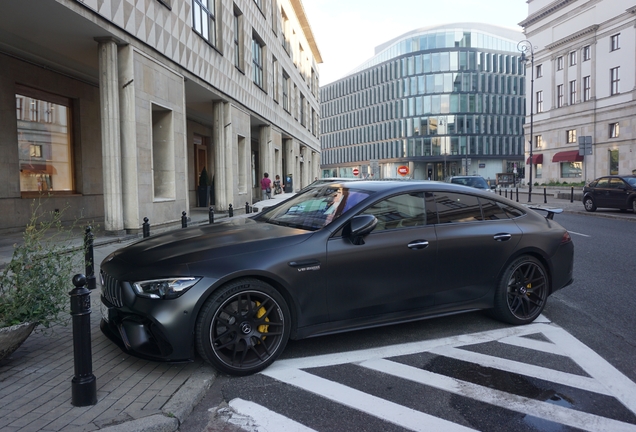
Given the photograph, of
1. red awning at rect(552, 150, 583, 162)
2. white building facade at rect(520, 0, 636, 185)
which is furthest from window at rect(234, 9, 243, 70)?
red awning at rect(552, 150, 583, 162)

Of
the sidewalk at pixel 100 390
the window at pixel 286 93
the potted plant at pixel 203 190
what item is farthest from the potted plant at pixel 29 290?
the window at pixel 286 93

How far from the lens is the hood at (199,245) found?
4.01 metres

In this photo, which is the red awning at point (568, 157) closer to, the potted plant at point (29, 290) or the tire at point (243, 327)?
the tire at point (243, 327)

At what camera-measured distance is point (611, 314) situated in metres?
5.91

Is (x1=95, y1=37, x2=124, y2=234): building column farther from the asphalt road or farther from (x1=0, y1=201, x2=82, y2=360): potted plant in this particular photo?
the asphalt road

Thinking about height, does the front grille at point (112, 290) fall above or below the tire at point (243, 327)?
above

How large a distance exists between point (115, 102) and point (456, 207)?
1020 cm

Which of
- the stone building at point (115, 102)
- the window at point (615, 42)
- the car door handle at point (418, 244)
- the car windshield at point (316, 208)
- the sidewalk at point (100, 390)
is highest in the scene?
the window at point (615, 42)

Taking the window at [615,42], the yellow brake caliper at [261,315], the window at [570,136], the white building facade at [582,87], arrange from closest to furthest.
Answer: the yellow brake caliper at [261,315], the white building facade at [582,87], the window at [615,42], the window at [570,136]

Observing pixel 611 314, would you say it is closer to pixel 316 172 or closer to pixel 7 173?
pixel 7 173

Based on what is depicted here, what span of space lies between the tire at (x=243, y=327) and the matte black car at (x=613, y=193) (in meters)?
20.2

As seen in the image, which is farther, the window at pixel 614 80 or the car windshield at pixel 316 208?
the window at pixel 614 80

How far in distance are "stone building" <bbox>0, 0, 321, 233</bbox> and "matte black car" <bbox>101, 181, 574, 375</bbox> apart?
8.51 metres

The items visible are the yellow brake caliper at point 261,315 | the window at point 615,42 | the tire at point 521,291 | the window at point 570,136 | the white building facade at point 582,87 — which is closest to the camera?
the yellow brake caliper at point 261,315
